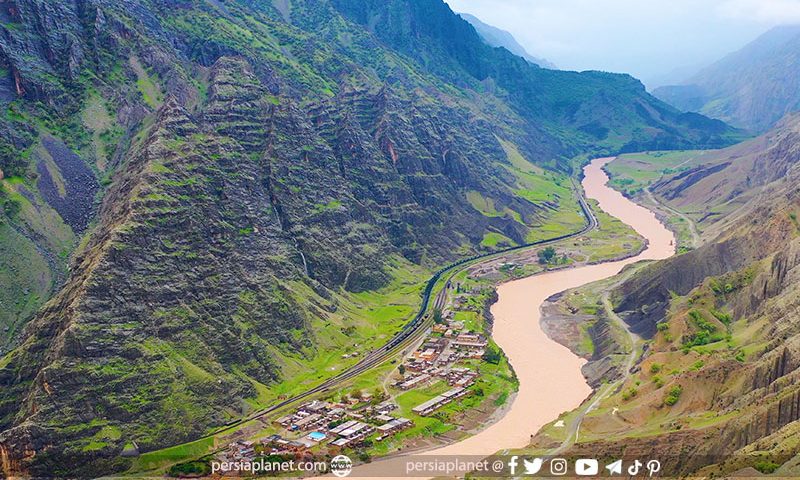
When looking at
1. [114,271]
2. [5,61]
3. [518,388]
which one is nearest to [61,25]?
[5,61]

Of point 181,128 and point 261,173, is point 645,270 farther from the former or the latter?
point 181,128

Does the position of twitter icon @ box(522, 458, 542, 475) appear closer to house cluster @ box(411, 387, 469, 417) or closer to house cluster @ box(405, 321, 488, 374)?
house cluster @ box(411, 387, 469, 417)

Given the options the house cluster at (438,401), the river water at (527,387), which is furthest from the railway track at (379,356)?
the house cluster at (438,401)

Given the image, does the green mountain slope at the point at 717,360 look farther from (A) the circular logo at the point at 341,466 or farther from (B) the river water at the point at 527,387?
(A) the circular logo at the point at 341,466

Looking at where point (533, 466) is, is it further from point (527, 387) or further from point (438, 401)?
point (527, 387)

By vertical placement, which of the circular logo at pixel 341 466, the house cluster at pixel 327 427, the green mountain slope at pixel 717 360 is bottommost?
the circular logo at pixel 341 466

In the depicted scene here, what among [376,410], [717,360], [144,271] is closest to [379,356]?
[376,410]
